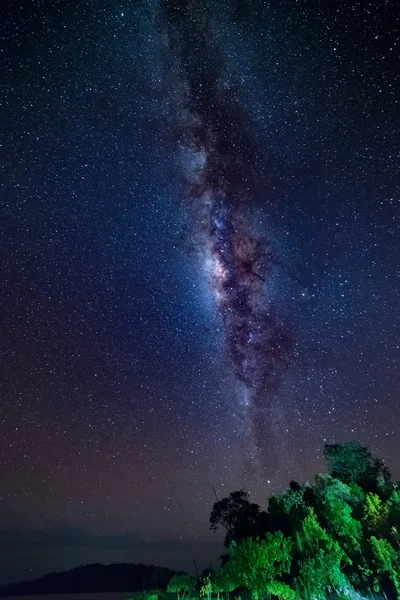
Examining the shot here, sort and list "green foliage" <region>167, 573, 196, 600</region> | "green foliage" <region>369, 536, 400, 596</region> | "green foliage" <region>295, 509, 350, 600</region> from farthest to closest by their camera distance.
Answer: "green foliage" <region>167, 573, 196, 600</region>
"green foliage" <region>295, 509, 350, 600</region>
"green foliage" <region>369, 536, 400, 596</region>

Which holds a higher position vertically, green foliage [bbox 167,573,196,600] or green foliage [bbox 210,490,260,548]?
green foliage [bbox 210,490,260,548]

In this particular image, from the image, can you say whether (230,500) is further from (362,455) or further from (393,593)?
(393,593)

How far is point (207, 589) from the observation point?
27406mm

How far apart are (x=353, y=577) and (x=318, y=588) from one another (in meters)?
2.65

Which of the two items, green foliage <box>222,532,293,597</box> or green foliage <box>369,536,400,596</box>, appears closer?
green foliage <box>369,536,400,596</box>

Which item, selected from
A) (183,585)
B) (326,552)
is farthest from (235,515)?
(326,552)

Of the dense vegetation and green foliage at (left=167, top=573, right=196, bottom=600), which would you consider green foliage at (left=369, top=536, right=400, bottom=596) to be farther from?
green foliage at (left=167, top=573, right=196, bottom=600)

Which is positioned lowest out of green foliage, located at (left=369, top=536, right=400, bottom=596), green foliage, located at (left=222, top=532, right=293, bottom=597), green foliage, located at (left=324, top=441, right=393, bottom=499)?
green foliage, located at (left=369, top=536, right=400, bottom=596)

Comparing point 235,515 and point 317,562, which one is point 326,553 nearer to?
point 317,562

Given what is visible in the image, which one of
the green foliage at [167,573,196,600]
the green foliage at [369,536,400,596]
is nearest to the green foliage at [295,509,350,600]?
the green foliage at [369,536,400,596]

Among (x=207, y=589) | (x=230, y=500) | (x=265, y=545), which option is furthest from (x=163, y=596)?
(x=265, y=545)

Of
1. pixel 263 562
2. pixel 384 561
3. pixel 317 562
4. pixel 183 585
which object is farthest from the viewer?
pixel 183 585

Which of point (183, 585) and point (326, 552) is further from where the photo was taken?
point (183, 585)

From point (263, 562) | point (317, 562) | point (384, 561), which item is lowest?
point (384, 561)
